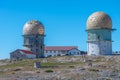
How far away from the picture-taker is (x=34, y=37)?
105875 mm

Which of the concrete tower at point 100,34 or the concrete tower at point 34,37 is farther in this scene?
the concrete tower at point 34,37

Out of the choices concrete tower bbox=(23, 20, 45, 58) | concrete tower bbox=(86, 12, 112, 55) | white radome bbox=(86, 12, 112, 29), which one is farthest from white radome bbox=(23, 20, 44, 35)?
concrete tower bbox=(86, 12, 112, 55)

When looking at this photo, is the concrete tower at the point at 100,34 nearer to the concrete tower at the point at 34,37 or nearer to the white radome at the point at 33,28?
the white radome at the point at 33,28

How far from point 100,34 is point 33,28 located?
20069 mm

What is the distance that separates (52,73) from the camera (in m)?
59.4

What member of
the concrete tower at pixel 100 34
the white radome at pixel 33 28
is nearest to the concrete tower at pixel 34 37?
the white radome at pixel 33 28

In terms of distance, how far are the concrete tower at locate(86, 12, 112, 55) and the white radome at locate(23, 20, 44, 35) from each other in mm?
16677

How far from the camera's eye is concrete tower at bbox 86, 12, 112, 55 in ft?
307

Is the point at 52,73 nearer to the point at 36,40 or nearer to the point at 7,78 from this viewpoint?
the point at 7,78

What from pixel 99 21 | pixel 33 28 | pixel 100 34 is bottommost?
pixel 100 34

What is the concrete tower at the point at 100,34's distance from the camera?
9362 centimetres

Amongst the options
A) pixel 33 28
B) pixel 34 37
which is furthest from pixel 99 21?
pixel 34 37

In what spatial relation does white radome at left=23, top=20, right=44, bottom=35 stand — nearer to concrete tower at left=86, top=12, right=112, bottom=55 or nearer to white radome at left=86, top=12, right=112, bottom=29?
white radome at left=86, top=12, right=112, bottom=29

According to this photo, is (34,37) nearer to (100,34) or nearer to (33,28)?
(33,28)
